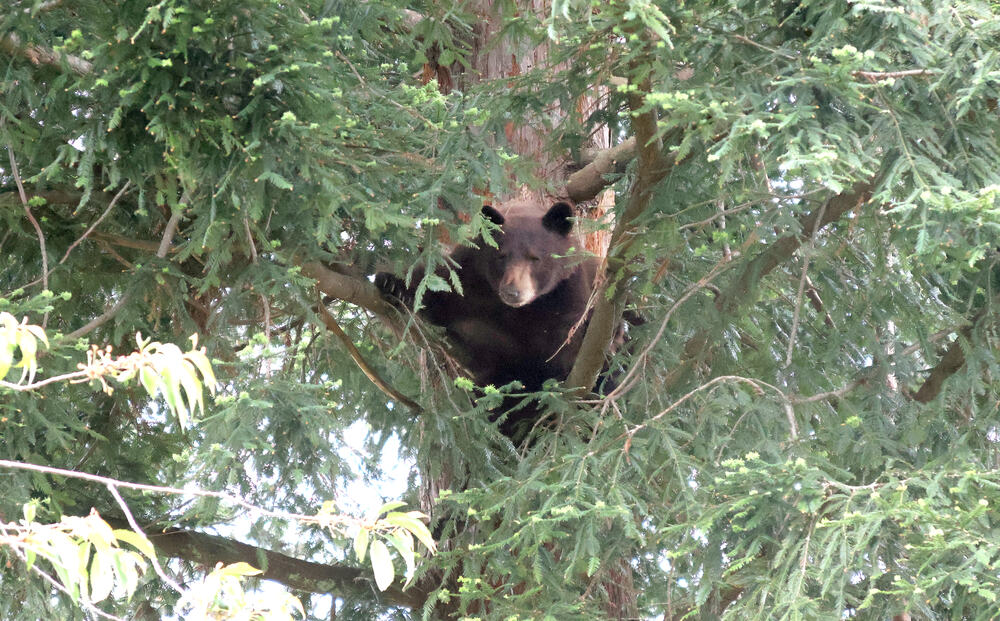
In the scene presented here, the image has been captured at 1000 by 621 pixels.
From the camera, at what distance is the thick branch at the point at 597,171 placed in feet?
18.3

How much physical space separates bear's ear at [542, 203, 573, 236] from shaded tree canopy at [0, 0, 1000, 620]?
0.55ft

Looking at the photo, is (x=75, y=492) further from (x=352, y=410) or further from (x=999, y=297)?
(x=999, y=297)

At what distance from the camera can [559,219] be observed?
20.6ft

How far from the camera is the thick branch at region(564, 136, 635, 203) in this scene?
5.58m

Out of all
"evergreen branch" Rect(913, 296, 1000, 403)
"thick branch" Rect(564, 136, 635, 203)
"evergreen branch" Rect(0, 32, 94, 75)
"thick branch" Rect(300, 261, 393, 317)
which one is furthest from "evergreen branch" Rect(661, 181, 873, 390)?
"evergreen branch" Rect(0, 32, 94, 75)

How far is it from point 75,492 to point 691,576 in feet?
9.80

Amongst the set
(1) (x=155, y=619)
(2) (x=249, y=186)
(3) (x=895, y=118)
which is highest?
(3) (x=895, y=118)

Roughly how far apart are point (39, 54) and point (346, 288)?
1.78m

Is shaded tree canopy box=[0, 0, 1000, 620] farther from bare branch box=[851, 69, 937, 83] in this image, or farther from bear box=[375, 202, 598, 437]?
bear box=[375, 202, 598, 437]

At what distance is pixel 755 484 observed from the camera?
3631mm

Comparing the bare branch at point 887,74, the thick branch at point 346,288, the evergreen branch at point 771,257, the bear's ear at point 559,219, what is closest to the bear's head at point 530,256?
the bear's ear at point 559,219

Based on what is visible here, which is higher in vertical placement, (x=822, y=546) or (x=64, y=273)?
(x=64, y=273)

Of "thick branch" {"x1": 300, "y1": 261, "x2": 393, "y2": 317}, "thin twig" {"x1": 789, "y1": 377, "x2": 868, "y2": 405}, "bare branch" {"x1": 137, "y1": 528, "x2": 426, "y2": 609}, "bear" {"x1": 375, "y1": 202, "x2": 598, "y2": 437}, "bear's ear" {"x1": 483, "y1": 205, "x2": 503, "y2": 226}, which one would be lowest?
"bare branch" {"x1": 137, "y1": 528, "x2": 426, "y2": 609}

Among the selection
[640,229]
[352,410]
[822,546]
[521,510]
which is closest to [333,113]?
[640,229]
